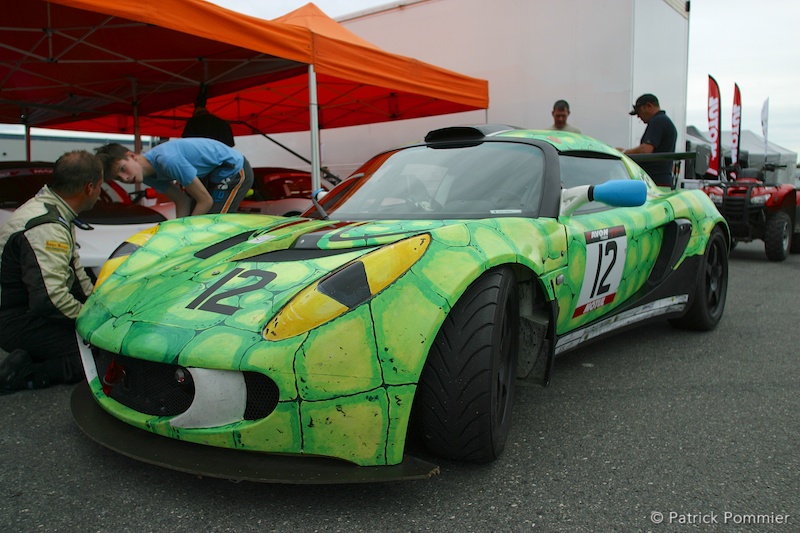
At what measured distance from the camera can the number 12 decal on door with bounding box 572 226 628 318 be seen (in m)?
2.62

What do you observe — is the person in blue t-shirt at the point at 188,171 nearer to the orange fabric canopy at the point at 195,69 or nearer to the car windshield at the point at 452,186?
the orange fabric canopy at the point at 195,69

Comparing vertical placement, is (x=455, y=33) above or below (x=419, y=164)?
above

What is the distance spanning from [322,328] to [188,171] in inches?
103

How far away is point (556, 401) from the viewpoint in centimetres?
267

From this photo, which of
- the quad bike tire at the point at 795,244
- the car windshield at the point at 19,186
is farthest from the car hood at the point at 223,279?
the quad bike tire at the point at 795,244

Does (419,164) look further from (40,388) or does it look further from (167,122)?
(167,122)

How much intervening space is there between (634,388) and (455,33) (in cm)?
703

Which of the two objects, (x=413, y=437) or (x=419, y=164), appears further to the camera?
(x=419, y=164)

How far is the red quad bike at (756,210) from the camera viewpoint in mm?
7715

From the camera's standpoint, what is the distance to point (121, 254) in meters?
2.78

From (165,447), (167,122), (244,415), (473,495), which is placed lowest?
(473,495)

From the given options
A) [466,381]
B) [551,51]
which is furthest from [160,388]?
[551,51]

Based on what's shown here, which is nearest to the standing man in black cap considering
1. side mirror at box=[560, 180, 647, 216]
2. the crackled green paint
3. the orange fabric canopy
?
the orange fabric canopy

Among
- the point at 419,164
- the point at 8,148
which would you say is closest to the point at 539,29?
the point at 419,164
